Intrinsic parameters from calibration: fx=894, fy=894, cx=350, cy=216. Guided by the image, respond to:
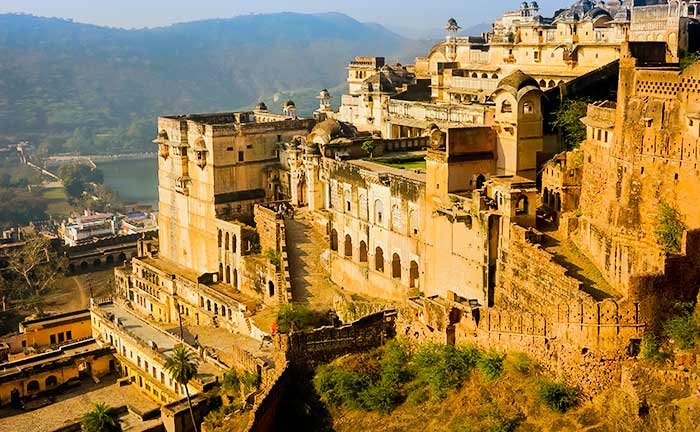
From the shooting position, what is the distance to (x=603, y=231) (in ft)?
64.5

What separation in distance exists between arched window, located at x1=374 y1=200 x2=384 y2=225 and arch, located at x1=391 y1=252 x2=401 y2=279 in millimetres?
1286

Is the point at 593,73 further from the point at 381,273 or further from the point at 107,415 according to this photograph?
the point at 107,415

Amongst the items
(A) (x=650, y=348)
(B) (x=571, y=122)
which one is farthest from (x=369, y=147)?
(A) (x=650, y=348)

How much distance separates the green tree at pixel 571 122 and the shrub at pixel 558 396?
331 inches

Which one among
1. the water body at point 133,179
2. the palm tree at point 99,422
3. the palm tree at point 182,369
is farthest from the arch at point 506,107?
the water body at point 133,179

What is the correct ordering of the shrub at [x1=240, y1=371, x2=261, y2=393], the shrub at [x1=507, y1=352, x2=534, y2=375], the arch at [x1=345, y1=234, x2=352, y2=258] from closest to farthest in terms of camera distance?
the shrub at [x1=507, y1=352, x2=534, y2=375]
the shrub at [x1=240, y1=371, x2=261, y2=393]
the arch at [x1=345, y1=234, x2=352, y2=258]

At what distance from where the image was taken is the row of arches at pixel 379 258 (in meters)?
26.4

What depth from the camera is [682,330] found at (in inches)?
672

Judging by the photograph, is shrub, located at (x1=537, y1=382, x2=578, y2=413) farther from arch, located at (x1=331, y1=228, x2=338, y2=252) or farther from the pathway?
arch, located at (x1=331, y1=228, x2=338, y2=252)

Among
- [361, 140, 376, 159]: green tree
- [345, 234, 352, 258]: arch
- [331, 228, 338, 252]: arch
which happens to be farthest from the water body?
[345, 234, 352, 258]: arch

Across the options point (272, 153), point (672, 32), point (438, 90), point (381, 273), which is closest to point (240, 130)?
point (272, 153)

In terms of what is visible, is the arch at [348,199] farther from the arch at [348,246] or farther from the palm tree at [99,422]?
the palm tree at [99,422]

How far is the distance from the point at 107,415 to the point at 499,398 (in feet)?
46.2

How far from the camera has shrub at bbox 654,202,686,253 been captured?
18016 mm
